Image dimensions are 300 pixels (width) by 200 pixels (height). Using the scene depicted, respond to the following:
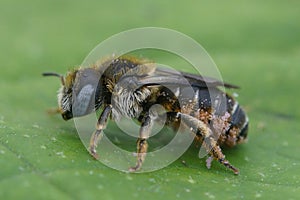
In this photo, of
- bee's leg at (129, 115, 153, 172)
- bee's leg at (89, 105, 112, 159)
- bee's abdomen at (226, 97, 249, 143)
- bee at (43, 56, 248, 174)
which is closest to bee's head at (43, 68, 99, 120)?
bee at (43, 56, 248, 174)

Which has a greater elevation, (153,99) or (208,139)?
(153,99)

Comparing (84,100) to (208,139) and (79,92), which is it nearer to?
(79,92)

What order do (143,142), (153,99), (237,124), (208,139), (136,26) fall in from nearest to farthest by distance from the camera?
(143,142) < (208,139) < (153,99) < (237,124) < (136,26)

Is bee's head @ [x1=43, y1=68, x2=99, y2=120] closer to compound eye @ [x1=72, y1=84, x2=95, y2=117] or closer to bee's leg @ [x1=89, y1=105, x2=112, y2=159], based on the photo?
compound eye @ [x1=72, y1=84, x2=95, y2=117]

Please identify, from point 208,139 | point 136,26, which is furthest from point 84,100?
point 136,26

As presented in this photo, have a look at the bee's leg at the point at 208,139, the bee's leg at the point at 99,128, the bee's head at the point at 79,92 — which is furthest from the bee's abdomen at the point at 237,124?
the bee's head at the point at 79,92

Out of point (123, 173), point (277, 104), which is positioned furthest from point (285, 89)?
point (123, 173)

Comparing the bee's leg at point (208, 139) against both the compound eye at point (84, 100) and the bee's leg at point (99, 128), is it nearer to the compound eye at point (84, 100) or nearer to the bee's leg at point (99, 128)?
the bee's leg at point (99, 128)
